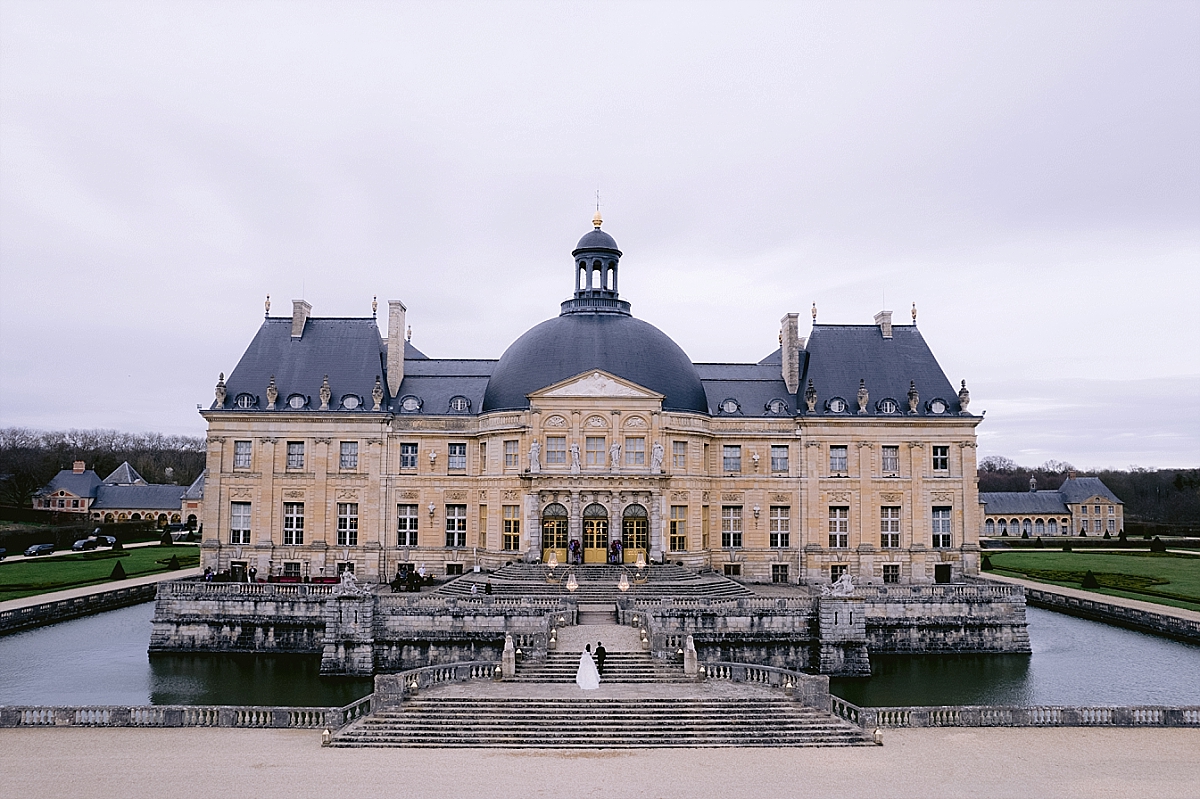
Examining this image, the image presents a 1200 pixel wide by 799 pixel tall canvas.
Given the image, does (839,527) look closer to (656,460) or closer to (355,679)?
(656,460)

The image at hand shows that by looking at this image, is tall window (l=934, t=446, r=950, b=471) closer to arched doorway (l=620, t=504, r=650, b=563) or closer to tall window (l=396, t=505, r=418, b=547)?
arched doorway (l=620, t=504, r=650, b=563)

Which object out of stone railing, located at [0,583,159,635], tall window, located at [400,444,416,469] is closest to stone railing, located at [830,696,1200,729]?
tall window, located at [400,444,416,469]

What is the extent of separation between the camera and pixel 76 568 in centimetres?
6412

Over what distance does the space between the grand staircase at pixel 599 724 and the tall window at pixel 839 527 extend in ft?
92.5

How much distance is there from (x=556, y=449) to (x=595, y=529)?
484cm

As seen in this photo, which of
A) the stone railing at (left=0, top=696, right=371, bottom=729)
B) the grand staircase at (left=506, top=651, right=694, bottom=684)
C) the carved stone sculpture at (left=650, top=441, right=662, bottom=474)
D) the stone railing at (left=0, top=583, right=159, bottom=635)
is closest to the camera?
the stone railing at (left=0, top=696, right=371, bottom=729)

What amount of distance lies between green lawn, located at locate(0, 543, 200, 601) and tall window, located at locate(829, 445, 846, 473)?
45.0 meters

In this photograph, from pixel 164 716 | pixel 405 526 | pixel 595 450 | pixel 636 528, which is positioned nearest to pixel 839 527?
pixel 636 528

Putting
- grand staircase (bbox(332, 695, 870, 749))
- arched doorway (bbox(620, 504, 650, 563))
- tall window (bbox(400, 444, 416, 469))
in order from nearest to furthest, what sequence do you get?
1. grand staircase (bbox(332, 695, 870, 749))
2. arched doorway (bbox(620, 504, 650, 563))
3. tall window (bbox(400, 444, 416, 469))

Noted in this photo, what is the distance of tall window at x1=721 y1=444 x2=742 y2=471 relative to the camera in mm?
54406

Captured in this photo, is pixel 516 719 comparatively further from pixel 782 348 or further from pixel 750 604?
pixel 782 348

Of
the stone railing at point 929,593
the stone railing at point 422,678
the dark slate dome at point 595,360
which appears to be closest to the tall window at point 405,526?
the dark slate dome at point 595,360

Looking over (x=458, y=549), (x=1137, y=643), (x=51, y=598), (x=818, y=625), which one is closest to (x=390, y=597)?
(x=458, y=549)

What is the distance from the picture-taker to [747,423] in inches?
2142
